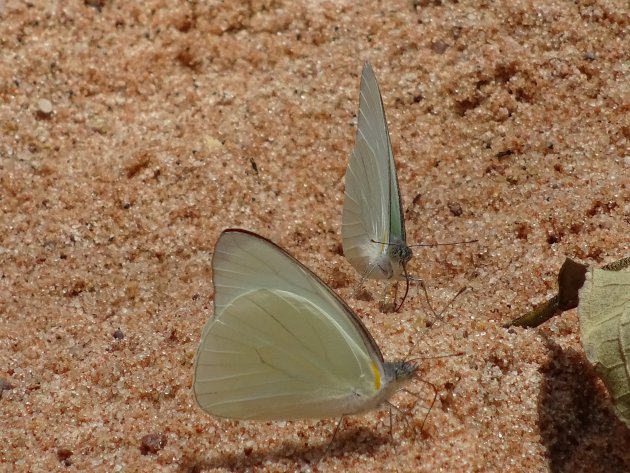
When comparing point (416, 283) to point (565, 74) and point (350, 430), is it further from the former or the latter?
point (565, 74)

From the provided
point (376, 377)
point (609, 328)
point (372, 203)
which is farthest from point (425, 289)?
point (609, 328)

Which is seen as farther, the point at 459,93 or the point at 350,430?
the point at 459,93

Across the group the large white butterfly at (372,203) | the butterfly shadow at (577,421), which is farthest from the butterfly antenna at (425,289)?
the butterfly shadow at (577,421)

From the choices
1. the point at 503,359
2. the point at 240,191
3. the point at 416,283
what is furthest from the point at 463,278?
the point at 240,191

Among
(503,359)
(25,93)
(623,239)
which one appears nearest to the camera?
(503,359)

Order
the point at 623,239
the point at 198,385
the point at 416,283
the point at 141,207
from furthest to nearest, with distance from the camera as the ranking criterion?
the point at 141,207
the point at 416,283
the point at 623,239
the point at 198,385

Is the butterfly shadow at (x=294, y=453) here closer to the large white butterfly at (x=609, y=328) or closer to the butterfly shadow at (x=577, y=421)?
the butterfly shadow at (x=577, y=421)
